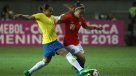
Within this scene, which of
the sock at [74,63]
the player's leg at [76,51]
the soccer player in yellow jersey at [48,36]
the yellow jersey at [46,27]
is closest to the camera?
the sock at [74,63]

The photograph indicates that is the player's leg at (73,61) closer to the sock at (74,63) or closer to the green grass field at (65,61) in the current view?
the sock at (74,63)

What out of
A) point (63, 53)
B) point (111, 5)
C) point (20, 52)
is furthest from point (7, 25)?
point (63, 53)

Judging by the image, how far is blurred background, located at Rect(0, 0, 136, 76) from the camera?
17.6m

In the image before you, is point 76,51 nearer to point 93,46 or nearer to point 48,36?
point 48,36

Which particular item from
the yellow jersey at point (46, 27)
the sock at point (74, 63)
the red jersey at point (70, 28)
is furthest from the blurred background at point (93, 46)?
the sock at point (74, 63)

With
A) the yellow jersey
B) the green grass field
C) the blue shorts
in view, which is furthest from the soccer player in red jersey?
the green grass field

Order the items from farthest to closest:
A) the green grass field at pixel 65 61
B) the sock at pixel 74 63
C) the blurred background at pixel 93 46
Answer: the blurred background at pixel 93 46
the green grass field at pixel 65 61
the sock at pixel 74 63

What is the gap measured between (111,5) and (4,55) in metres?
12.3

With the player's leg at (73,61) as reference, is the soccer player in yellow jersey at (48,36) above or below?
above

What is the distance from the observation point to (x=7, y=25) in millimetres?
28328

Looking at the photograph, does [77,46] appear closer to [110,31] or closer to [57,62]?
[57,62]

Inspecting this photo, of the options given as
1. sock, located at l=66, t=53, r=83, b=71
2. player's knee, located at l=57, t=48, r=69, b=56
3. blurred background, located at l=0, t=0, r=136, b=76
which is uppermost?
player's knee, located at l=57, t=48, r=69, b=56

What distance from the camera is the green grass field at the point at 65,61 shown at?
16562mm

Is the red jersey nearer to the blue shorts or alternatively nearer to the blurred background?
the blue shorts
